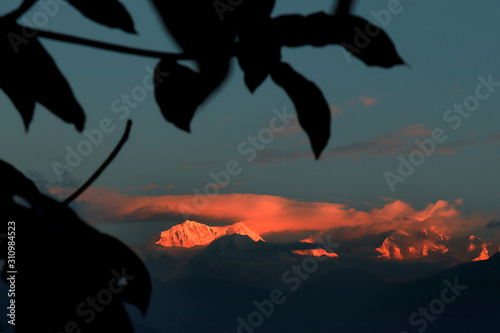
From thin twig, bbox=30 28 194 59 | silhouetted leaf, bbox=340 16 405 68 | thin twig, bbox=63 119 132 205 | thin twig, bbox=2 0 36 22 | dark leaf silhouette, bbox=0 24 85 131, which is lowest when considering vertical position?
thin twig, bbox=63 119 132 205

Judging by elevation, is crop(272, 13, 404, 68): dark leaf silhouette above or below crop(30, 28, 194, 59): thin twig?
above

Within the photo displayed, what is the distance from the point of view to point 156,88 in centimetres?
142

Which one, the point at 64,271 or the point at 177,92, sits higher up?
the point at 177,92

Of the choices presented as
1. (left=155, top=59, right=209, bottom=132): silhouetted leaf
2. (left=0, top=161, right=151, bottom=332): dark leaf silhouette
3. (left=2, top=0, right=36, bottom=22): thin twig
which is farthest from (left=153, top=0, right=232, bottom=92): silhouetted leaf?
(left=0, top=161, right=151, bottom=332): dark leaf silhouette

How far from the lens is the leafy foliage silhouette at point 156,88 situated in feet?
3.52

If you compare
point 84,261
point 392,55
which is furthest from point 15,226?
point 392,55

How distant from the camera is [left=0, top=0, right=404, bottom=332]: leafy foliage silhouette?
1.07 metres

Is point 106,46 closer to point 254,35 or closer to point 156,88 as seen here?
point 156,88

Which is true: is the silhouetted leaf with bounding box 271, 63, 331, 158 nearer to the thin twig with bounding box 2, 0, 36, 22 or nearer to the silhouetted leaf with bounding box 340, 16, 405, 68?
the silhouetted leaf with bounding box 340, 16, 405, 68

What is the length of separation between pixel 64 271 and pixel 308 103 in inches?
30.0

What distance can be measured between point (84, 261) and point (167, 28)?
0.62 metres

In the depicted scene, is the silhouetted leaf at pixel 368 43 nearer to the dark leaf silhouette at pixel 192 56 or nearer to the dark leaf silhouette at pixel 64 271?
the dark leaf silhouette at pixel 192 56

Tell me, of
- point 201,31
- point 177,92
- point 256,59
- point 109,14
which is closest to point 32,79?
point 109,14

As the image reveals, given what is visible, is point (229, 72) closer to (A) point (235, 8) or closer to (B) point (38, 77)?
(A) point (235, 8)
